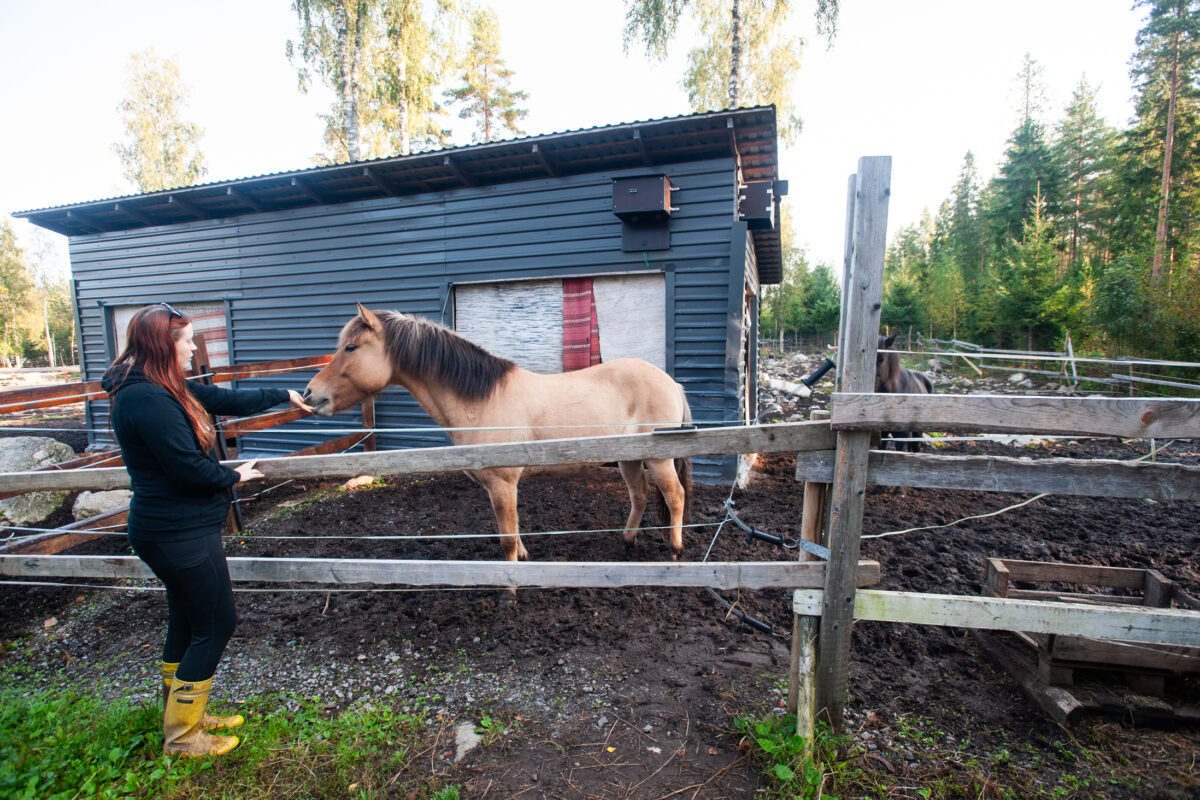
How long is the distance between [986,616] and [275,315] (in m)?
9.59

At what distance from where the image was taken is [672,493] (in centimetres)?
412

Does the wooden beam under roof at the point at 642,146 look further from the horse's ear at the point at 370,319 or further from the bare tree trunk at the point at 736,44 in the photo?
the bare tree trunk at the point at 736,44

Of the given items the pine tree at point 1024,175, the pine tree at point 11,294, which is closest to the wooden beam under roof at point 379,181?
the pine tree at point 1024,175

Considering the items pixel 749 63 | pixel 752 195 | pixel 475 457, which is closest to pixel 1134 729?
pixel 475 457

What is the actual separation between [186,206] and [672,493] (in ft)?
30.6

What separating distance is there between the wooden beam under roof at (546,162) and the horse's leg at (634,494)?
4112 mm

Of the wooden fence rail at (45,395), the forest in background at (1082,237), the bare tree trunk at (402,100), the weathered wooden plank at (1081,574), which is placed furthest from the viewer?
the forest in background at (1082,237)

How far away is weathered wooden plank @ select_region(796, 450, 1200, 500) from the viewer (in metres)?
1.74

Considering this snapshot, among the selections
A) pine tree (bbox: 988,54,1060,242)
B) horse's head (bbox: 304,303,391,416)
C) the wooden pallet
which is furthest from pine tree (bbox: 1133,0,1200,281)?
horse's head (bbox: 304,303,391,416)

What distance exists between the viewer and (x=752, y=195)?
6.13m

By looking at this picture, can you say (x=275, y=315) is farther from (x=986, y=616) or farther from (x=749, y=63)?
(x=749, y=63)

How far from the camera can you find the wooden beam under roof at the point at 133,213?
821 centimetres

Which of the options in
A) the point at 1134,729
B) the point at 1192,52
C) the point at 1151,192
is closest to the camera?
the point at 1134,729

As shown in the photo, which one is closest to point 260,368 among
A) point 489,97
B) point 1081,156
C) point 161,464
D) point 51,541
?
point 51,541
